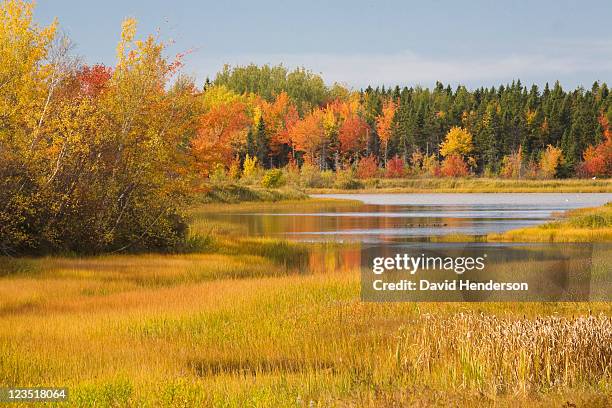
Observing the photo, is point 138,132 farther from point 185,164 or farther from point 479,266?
point 479,266

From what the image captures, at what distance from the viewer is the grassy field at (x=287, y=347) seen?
9312 millimetres

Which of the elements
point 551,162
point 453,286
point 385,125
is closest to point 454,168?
point 551,162

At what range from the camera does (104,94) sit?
3033 cm

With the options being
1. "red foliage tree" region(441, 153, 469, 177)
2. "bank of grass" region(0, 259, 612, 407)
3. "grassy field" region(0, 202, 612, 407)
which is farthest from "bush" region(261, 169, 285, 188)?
"bank of grass" region(0, 259, 612, 407)

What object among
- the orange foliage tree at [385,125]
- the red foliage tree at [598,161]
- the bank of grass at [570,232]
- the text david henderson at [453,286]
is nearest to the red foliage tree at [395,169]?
the orange foliage tree at [385,125]

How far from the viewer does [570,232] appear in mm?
37969

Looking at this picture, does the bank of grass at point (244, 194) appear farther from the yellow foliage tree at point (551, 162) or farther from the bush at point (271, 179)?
the yellow foliage tree at point (551, 162)

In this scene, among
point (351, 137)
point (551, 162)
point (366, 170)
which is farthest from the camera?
point (351, 137)

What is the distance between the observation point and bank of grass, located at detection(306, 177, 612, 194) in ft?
352

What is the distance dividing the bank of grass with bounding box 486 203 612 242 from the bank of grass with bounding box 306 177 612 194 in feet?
209

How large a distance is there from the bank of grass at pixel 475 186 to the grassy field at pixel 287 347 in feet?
280

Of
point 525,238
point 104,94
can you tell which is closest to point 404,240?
point 525,238

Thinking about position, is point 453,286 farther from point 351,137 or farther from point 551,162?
point 351,137

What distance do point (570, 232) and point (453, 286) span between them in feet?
63.6
